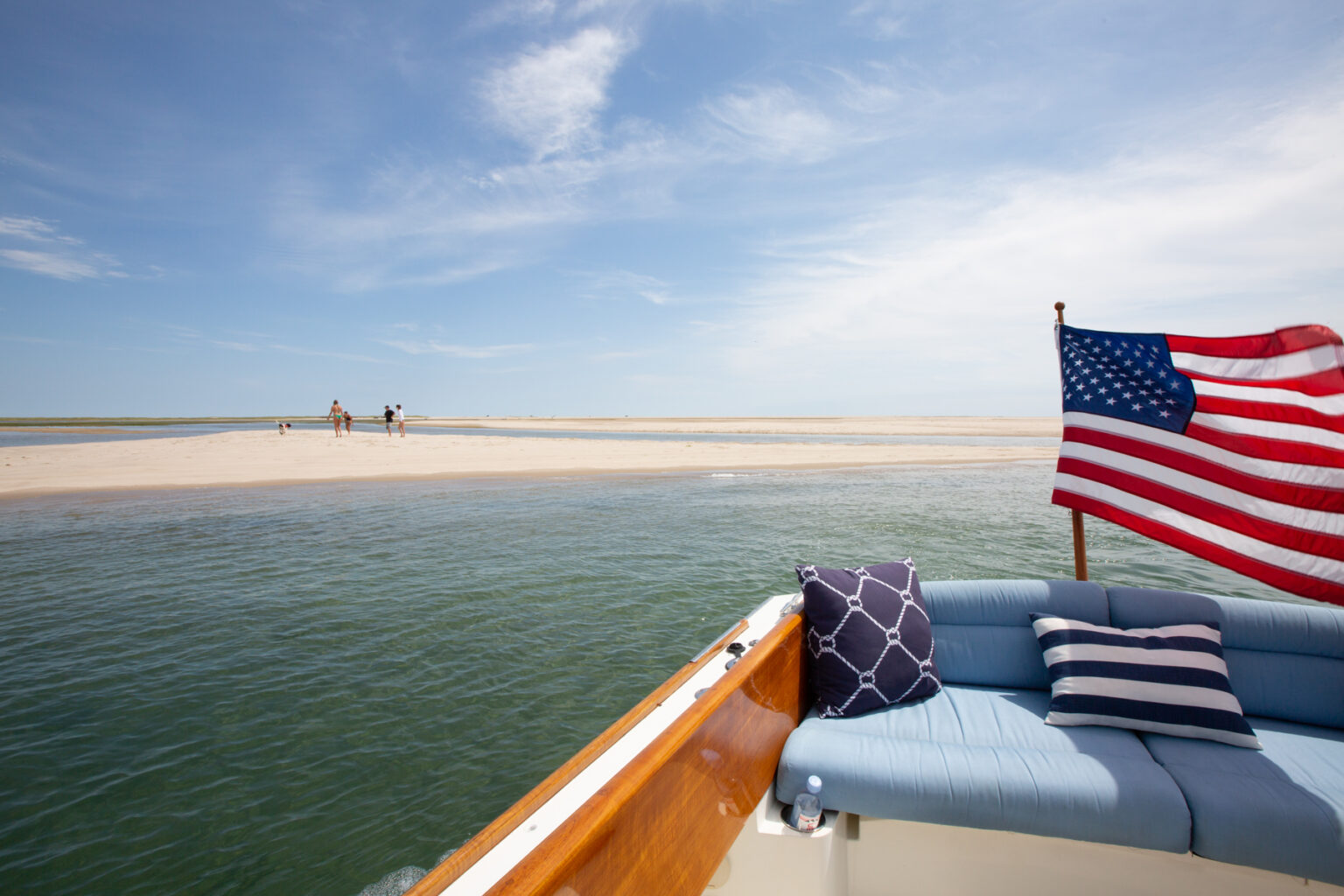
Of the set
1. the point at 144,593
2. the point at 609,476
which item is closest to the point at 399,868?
the point at 144,593

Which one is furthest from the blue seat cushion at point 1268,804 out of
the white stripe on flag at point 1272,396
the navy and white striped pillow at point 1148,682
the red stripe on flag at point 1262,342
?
the red stripe on flag at point 1262,342

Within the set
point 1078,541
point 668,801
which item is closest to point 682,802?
point 668,801

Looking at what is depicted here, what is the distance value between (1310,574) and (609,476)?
16375 mm

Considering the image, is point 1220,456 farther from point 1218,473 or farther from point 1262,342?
point 1262,342

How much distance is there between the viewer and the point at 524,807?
159 cm

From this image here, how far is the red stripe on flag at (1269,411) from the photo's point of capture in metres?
2.83

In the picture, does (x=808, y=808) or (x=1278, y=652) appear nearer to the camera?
(x=808, y=808)

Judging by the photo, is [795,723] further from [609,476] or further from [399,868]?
[609,476]

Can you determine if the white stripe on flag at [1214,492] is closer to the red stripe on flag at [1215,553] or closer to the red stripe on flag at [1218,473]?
the red stripe on flag at [1218,473]

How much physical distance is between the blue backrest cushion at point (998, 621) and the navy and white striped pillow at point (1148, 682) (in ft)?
0.65

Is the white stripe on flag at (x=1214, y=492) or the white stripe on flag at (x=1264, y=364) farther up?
the white stripe on flag at (x=1264, y=364)

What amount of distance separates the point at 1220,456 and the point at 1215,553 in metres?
0.47

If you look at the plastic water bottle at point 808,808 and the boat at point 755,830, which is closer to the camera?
the boat at point 755,830

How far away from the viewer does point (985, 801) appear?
236 cm
